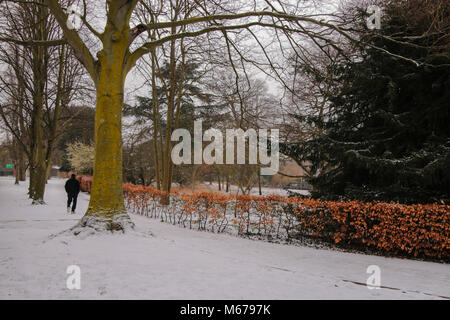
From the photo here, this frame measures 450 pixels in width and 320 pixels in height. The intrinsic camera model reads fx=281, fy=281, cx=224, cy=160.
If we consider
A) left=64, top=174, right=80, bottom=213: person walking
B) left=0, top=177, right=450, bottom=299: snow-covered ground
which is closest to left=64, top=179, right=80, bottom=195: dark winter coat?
left=64, top=174, right=80, bottom=213: person walking

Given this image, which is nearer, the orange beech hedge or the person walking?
the orange beech hedge

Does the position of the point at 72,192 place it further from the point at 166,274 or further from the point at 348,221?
the point at 348,221

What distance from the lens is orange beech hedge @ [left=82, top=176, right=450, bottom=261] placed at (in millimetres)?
6589

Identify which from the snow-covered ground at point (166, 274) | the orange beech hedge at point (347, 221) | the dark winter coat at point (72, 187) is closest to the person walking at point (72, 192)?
the dark winter coat at point (72, 187)

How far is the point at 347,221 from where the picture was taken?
7.62 m

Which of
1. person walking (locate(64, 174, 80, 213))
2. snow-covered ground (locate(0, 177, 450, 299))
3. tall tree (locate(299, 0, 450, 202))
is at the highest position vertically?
tall tree (locate(299, 0, 450, 202))

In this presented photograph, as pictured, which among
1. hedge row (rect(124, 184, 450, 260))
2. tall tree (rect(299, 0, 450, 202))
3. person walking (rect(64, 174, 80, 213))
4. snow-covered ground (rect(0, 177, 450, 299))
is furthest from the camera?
person walking (rect(64, 174, 80, 213))

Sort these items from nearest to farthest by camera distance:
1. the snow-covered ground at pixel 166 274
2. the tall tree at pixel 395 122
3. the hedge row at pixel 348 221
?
the snow-covered ground at pixel 166 274, the hedge row at pixel 348 221, the tall tree at pixel 395 122

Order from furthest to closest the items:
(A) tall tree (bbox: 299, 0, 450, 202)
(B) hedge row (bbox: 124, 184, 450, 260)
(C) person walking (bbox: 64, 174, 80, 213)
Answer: (C) person walking (bbox: 64, 174, 80, 213) → (A) tall tree (bbox: 299, 0, 450, 202) → (B) hedge row (bbox: 124, 184, 450, 260)

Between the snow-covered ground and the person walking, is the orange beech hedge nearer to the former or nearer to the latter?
the snow-covered ground

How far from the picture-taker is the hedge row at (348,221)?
6586 mm

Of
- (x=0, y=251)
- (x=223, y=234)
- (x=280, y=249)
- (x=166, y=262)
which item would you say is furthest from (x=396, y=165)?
(x=0, y=251)

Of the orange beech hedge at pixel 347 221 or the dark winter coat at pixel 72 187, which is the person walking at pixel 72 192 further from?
the orange beech hedge at pixel 347 221

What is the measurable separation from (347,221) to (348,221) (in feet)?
0.08
